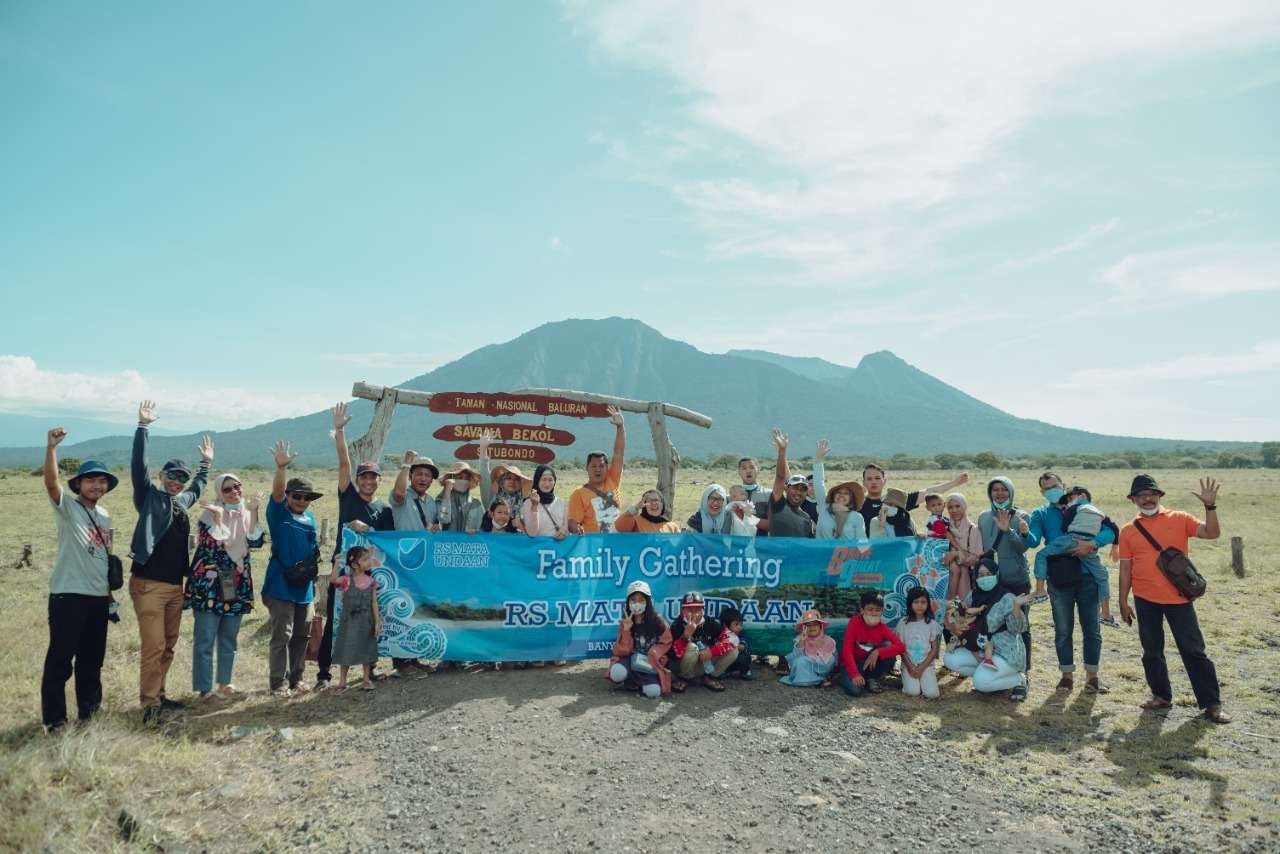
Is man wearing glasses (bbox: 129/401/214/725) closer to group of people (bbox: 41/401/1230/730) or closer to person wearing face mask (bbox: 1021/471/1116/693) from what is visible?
group of people (bbox: 41/401/1230/730)

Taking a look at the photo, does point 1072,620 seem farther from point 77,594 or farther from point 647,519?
point 77,594

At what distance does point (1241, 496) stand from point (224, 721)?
42046 millimetres

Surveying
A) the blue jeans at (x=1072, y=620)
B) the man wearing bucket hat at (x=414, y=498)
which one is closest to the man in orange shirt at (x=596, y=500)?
the man wearing bucket hat at (x=414, y=498)

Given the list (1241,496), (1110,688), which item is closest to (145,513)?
(1110,688)

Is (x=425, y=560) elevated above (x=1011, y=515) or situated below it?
below

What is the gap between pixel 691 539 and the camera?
322 inches

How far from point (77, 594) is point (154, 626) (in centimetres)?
72

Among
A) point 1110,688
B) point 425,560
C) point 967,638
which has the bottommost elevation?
point 1110,688

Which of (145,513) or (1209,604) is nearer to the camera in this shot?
(145,513)

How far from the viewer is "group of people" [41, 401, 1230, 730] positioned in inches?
240

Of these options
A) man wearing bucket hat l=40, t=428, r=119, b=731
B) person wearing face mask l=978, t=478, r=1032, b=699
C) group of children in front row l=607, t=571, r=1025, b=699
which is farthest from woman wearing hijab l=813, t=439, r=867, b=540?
man wearing bucket hat l=40, t=428, r=119, b=731

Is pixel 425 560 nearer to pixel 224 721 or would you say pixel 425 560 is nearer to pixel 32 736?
pixel 224 721

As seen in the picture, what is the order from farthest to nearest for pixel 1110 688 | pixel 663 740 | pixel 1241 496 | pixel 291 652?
1. pixel 1241 496
2. pixel 1110 688
3. pixel 291 652
4. pixel 663 740

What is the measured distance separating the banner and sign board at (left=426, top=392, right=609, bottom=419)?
84.0 inches
